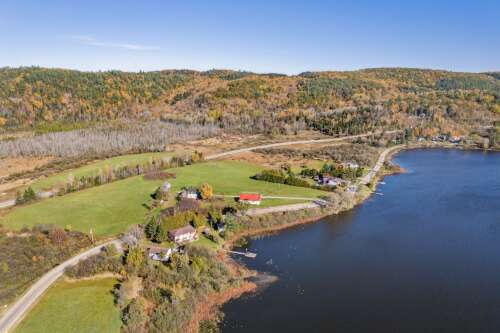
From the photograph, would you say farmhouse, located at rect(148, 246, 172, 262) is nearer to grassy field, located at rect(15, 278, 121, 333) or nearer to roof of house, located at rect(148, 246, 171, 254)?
roof of house, located at rect(148, 246, 171, 254)

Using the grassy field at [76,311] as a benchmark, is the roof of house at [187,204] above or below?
above

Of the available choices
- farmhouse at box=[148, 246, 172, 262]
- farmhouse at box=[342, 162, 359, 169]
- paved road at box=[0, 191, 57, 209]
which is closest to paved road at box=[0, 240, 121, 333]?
farmhouse at box=[148, 246, 172, 262]

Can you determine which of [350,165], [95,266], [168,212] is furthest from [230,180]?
[95,266]

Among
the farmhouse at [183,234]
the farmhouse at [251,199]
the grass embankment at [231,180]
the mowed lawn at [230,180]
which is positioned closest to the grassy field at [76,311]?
the farmhouse at [183,234]

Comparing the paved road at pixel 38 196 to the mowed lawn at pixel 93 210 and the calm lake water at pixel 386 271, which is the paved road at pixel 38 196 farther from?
the calm lake water at pixel 386 271

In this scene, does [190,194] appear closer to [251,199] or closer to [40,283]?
[251,199]

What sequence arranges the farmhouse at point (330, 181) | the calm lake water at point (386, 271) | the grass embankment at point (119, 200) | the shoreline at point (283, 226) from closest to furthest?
the calm lake water at point (386, 271), the shoreline at point (283, 226), the grass embankment at point (119, 200), the farmhouse at point (330, 181)
